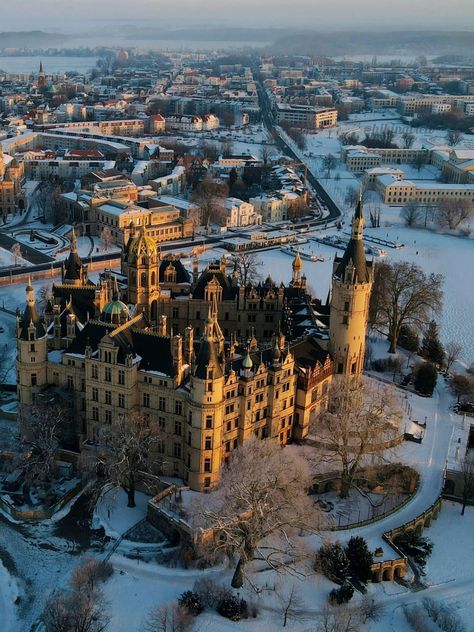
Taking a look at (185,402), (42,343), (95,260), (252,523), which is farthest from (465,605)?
(95,260)

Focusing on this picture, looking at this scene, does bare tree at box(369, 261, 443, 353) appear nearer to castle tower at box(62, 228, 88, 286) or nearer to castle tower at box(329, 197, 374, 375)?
castle tower at box(329, 197, 374, 375)

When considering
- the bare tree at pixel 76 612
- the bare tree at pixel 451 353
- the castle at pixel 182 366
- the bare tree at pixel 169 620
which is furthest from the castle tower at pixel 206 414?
the bare tree at pixel 451 353

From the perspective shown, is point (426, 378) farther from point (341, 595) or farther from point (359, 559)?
point (341, 595)

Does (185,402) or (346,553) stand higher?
(185,402)

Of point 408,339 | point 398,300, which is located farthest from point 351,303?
point 398,300

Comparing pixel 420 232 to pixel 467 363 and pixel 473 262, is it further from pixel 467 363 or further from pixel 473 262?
pixel 467 363

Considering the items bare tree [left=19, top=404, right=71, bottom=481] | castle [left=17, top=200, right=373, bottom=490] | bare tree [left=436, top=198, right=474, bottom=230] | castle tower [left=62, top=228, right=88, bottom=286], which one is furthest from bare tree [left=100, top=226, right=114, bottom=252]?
bare tree [left=19, top=404, right=71, bottom=481]
